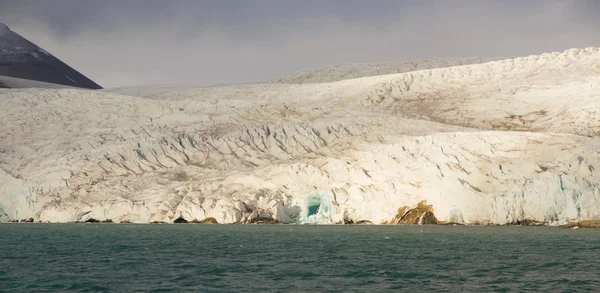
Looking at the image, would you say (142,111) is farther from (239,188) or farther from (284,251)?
(284,251)

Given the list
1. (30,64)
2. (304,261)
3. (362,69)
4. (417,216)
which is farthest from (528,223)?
(30,64)

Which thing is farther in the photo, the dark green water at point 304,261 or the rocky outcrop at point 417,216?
the rocky outcrop at point 417,216

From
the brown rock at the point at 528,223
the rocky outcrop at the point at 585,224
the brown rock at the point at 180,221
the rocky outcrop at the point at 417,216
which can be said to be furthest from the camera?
the brown rock at the point at 180,221

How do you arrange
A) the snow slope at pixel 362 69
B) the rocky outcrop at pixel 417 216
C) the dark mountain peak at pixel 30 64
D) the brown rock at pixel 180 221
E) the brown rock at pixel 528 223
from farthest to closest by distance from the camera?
the dark mountain peak at pixel 30 64, the snow slope at pixel 362 69, the brown rock at pixel 180 221, the rocky outcrop at pixel 417 216, the brown rock at pixel 528 223

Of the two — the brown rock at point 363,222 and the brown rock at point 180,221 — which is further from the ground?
the brown rock at point 363,222

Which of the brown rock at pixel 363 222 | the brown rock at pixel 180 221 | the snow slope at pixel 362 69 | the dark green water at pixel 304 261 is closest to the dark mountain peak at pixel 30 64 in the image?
the snow slope at pixel 362 69

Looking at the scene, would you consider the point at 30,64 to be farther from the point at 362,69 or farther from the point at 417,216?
the point at 417,216

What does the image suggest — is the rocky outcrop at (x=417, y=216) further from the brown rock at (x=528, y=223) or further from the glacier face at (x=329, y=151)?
the brown rock at (x=528, y=223)

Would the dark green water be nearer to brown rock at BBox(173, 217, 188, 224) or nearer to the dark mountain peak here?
brown rock at BBox(173, 217, 188, 224)
